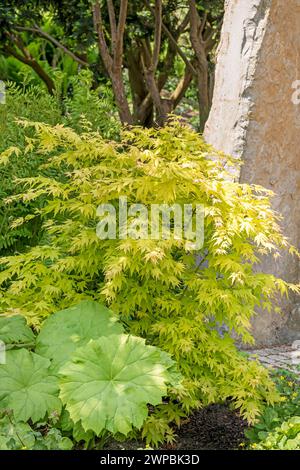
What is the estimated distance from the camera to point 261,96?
573 centimetres

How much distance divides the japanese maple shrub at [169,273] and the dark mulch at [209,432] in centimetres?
11

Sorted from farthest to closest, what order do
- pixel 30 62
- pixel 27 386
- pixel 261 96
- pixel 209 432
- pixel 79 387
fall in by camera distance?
pixel 30 62
pixel 261 96
pixel 209 432
pixel 27 386
pixel 79 387

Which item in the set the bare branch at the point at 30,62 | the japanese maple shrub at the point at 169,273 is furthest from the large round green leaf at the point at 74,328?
the bare branch at the point at 30,62

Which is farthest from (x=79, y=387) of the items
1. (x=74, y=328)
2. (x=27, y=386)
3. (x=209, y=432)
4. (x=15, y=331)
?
(x=209, y=432)

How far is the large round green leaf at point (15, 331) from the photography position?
4070 mm

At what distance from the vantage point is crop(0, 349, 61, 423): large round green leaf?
11.9 feet

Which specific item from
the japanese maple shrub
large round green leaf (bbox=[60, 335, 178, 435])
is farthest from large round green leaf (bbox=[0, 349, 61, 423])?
the japanese maple shrub

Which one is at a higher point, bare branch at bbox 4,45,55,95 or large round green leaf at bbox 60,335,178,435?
bare branch at bbox 4,45,55,95

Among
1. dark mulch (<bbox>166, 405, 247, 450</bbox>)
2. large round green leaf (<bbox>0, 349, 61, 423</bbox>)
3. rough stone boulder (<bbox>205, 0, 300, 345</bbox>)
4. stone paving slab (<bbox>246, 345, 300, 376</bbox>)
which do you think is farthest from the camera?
rough stone boulder (<bbox>205, 0, 300, 345</bbox>)

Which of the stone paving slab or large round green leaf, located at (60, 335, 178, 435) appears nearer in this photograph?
large round green leaf, located at (60, 335, 178, 435)

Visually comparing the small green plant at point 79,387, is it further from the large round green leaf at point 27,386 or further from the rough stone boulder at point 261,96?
the rough stone boulder at point 261,96

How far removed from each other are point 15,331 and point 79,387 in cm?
77

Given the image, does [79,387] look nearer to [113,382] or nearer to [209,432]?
[113,382]

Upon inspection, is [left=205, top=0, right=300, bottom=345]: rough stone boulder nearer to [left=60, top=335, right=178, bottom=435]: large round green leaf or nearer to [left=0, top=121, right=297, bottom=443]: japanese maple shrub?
[left=0, top=121, right=297, bottom=443]: japanese maple shrub
